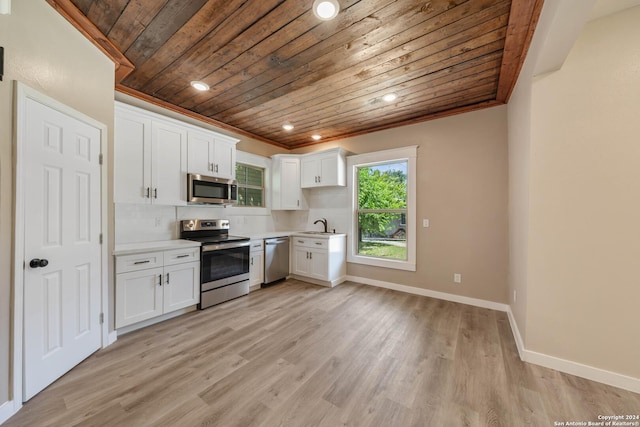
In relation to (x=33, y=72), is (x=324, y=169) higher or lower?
lower

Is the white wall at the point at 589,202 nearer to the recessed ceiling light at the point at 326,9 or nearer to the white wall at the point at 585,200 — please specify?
the white wall at the point at 585,200

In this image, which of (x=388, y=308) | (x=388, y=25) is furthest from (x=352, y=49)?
(x=388, y=308)

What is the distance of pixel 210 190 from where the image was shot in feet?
11.3

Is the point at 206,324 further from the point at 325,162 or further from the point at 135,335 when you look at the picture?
the point at 325,162

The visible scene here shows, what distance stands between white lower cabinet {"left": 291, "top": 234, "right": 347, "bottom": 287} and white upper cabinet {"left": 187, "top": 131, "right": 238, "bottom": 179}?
5.51ft

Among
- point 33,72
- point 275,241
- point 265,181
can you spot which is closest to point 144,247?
point 33,72

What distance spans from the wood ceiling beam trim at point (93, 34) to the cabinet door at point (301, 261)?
10.7 ft

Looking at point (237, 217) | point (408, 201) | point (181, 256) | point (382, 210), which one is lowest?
point (181, 256)

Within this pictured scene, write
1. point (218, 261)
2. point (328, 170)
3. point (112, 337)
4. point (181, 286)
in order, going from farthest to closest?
point (328, 170), point (218, 261), point (181, 286), point (112, 337)

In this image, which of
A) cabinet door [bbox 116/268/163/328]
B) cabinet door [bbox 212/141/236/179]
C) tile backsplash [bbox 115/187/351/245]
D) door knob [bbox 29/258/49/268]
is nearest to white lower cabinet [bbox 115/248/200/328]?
cabinet door [bbox 116/268/163/328]

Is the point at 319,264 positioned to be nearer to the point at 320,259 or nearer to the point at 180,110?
the point at 320,259

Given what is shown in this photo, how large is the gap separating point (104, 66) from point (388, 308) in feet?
13.1

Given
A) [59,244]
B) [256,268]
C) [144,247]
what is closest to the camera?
[59,244]

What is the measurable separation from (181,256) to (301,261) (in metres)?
1.99
